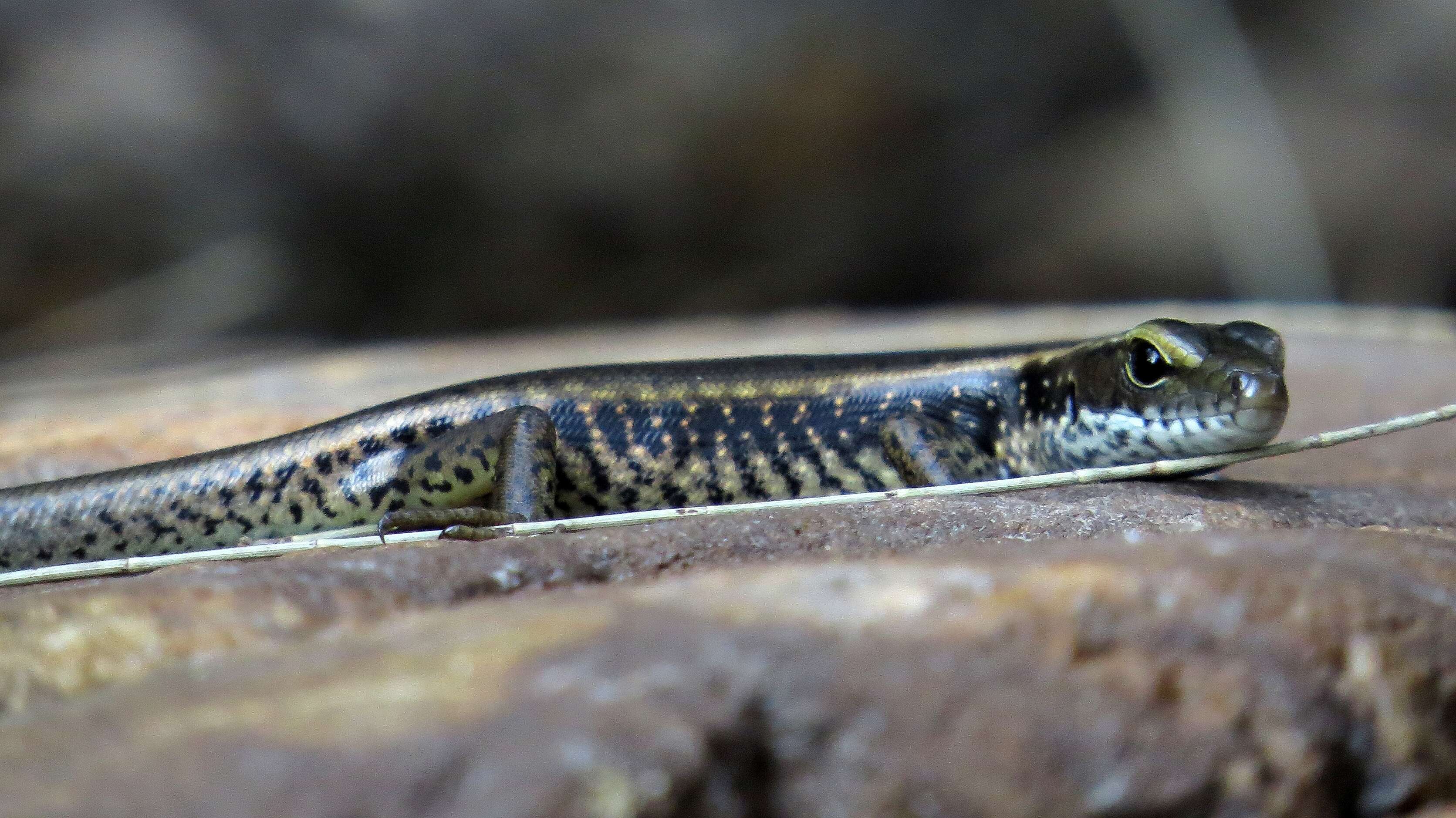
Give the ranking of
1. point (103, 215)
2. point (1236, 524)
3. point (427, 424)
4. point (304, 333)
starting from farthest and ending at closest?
point (304, 333) < point (103, 215) < point (427, 424) < point (1236, 524)

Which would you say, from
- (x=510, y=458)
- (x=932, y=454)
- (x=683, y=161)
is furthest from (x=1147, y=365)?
(x=683, y=161)

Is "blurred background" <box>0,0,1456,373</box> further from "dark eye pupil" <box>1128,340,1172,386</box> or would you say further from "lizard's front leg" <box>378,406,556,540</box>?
"dark eye pupil" <box>1128,340,1172,386</box>

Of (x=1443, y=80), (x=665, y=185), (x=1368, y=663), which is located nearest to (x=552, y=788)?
(x=1368, y=663)

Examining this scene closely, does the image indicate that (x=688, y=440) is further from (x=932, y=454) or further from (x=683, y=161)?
(x=683, y=161)

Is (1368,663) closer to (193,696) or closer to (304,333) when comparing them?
(193,696)

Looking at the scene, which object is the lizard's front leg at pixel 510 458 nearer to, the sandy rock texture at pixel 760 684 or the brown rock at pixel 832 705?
the sandy rock texture at pixel 760 684

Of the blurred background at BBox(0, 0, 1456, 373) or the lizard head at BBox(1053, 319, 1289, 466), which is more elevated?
the blurred background at BBox(0, 0, 1456, 373)

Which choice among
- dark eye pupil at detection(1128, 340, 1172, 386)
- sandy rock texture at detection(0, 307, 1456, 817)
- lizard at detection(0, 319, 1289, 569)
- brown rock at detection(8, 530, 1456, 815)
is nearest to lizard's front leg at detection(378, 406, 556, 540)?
lizard at detection(0, 319, 1289, 569)

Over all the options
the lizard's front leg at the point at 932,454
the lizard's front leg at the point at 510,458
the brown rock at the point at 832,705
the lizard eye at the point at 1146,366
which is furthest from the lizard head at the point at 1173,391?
the lizard's front leg at the point at 510,458
